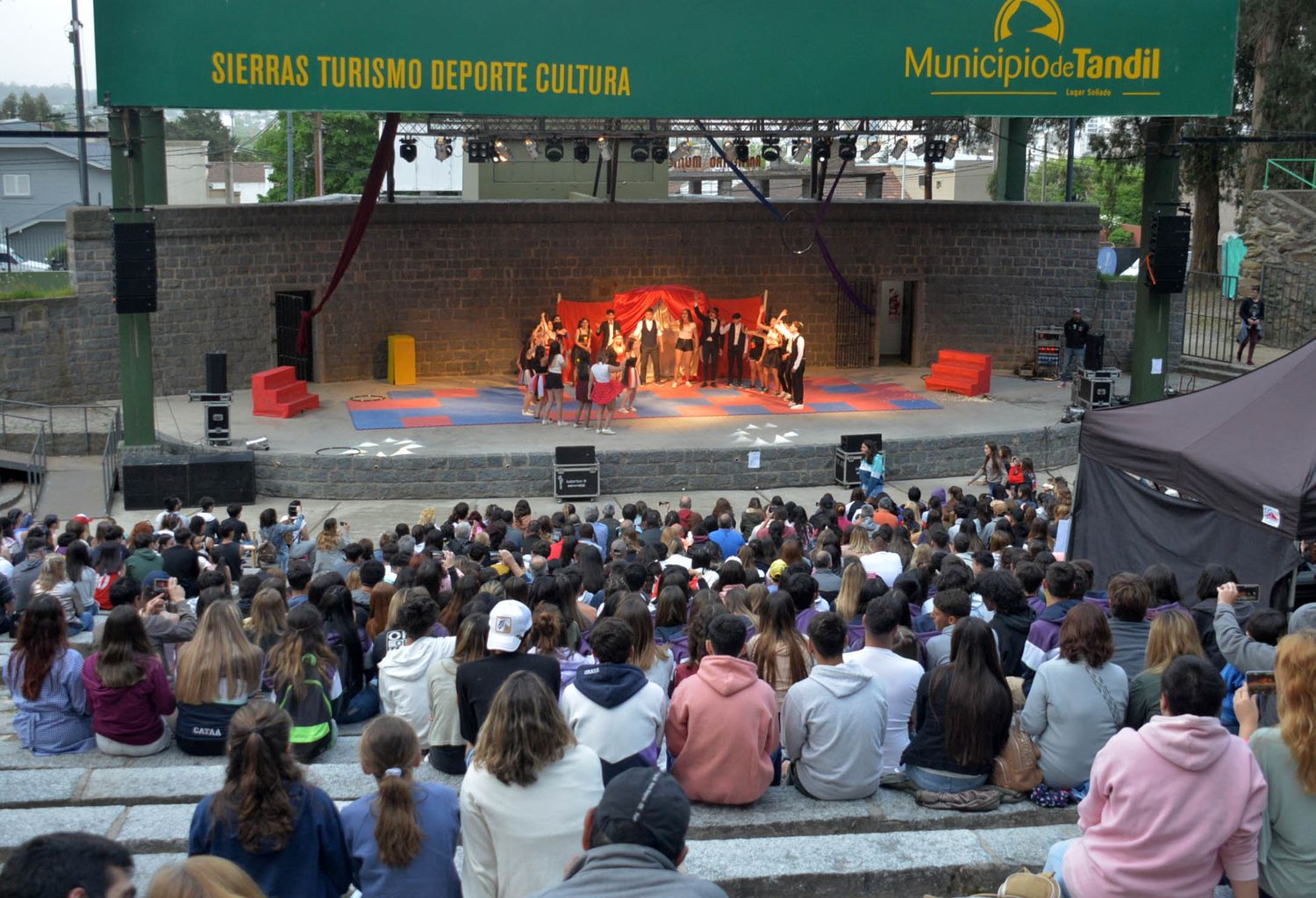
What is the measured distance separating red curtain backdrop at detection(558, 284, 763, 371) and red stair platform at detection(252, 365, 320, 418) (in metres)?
4.88

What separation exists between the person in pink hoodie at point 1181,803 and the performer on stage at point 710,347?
18709 mm

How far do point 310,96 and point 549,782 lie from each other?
13.4 metres

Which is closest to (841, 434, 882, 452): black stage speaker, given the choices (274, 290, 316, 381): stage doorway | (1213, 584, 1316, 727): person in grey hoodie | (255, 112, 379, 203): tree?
(274, 290, 316, 381): stage doorway

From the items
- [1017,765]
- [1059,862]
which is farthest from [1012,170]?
[1059,862]

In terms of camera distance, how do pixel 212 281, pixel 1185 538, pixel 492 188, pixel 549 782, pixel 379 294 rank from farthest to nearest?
pixel 492 188 → pixel 379 294 → pixel 212 281 → pixel 1185 538 → pixel 549 782

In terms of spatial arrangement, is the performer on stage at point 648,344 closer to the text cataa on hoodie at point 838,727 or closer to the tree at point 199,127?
the text cataa on hoodie at point 838,727

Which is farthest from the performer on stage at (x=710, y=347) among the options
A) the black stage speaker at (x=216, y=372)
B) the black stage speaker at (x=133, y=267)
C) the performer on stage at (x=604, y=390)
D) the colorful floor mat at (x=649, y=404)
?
the black stage speaker at (x=133, y=267)

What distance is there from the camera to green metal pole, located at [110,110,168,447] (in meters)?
16.3

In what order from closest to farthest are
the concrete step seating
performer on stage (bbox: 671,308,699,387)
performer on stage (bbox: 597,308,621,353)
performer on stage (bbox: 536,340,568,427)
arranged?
the concrete step seating, performer on stage (bbox: 536,340,568,427), performer on stage (bbox: 597,308,621,353), performer on stage (bbox: 671,308,699,387)

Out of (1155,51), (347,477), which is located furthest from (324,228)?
(1155,51)

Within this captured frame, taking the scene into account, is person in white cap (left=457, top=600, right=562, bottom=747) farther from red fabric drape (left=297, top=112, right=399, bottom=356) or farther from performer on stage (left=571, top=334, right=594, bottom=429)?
performer on stage (left=571, top=334, right=594, bottom=429)

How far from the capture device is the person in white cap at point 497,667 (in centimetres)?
574

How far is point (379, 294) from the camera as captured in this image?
77.0 feet

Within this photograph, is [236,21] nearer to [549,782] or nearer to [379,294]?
[379,294]
